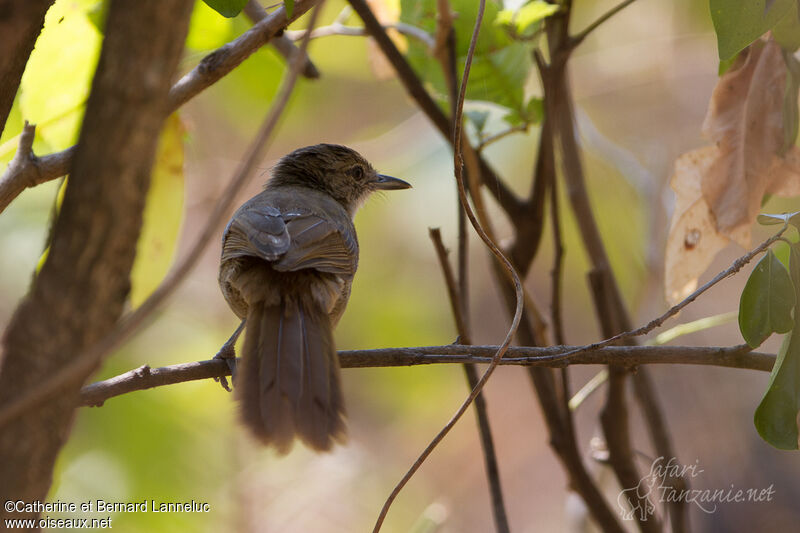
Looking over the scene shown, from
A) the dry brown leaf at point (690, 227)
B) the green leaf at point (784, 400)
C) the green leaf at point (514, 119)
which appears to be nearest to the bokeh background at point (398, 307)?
the green leaf at point (514, 119)

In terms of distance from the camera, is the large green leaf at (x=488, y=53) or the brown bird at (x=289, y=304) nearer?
the brown bird at (x=289, y=304)

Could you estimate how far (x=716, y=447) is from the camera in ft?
17.9

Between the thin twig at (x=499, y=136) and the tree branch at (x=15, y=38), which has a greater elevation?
the thin twig at (x=499, y=136)

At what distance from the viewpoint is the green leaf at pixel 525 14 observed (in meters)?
2.78

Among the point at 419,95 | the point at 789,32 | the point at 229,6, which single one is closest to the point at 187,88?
the point at 229,6

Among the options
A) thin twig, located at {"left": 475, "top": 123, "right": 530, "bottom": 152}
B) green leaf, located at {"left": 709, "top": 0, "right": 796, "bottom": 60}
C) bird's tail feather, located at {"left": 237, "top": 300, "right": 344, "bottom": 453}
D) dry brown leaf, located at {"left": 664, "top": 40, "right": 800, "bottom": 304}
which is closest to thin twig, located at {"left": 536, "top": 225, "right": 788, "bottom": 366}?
dry brown leaf, located at {"left": 664, "top": 40, "right": 800, "bottom": 304}

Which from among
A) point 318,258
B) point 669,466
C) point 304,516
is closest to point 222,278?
point 318,258

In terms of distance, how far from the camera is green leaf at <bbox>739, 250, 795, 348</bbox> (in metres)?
1.97

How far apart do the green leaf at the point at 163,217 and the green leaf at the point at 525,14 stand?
4.17 feet

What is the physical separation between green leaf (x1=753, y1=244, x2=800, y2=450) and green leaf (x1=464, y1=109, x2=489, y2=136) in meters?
1.43

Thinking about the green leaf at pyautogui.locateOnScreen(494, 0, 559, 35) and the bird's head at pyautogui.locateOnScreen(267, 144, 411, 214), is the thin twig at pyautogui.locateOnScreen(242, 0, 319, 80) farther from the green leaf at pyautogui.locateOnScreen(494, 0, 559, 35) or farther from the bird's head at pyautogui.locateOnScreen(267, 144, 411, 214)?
the bird's head at pyautogui.locateOnScreen(267, 144, 411, 214)

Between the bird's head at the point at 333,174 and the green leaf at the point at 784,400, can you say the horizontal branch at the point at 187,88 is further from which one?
the bird's head at the point at 333,174

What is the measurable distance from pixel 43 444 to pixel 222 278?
209 centimetres

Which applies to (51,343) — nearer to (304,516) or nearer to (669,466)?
(669,466)
